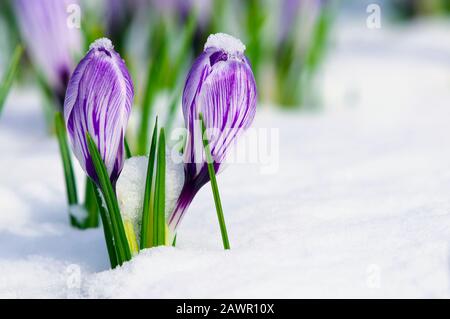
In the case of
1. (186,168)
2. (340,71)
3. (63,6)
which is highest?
(63,6)

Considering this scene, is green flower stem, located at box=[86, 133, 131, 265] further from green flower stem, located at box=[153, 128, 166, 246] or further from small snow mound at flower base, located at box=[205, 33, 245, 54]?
small snow mound at flower base, located at box=[205, 33, 245, 54]

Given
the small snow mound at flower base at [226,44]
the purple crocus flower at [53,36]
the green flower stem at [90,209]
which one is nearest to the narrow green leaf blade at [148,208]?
the small snow mound at flower base at [226,44]

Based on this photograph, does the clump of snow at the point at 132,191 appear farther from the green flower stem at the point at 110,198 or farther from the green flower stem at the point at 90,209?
the green flower stem at the point at 90,209

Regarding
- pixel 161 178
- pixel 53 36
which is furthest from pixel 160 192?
pixel 53 36

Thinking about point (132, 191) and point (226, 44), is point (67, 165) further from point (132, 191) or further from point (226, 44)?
point (226, 44)

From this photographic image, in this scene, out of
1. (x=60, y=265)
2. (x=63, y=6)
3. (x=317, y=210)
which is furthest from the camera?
(x=63, y=6)
